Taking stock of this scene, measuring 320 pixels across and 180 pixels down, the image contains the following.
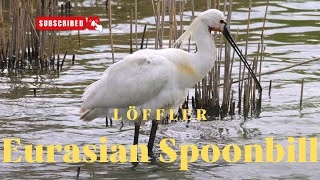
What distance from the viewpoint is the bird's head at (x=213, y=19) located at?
8.61 meters

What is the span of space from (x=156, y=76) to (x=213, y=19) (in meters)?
0.87

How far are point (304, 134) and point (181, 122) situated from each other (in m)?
1.45

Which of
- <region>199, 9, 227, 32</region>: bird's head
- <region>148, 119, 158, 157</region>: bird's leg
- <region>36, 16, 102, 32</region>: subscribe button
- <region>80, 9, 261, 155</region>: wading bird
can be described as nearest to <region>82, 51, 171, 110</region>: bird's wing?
<region>80, 9, 261, 155</region>: wading bird

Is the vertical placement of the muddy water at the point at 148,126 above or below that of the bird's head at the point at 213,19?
below

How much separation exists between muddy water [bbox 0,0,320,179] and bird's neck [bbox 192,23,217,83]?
3.12 feet

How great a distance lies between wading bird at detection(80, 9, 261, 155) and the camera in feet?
27.6

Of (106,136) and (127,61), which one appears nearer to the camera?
(127,61)

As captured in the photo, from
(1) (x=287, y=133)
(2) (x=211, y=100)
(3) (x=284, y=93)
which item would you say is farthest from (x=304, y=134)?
(3) (x=284, y=93)

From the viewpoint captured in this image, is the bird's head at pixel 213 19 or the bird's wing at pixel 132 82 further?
the bird's head at pixel 213 19

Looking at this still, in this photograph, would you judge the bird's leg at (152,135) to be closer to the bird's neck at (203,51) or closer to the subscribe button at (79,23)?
the bird's neck at (203,51)

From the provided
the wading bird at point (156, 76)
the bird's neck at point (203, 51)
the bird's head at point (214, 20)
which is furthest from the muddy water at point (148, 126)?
the bird's head at point (214, 20)

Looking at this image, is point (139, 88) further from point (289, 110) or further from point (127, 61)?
point (289, 110)

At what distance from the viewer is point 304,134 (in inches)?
380

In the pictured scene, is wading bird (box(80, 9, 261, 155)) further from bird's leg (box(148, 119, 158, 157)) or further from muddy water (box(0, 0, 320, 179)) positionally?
muddy water (box(0, 0, 320, 179))
